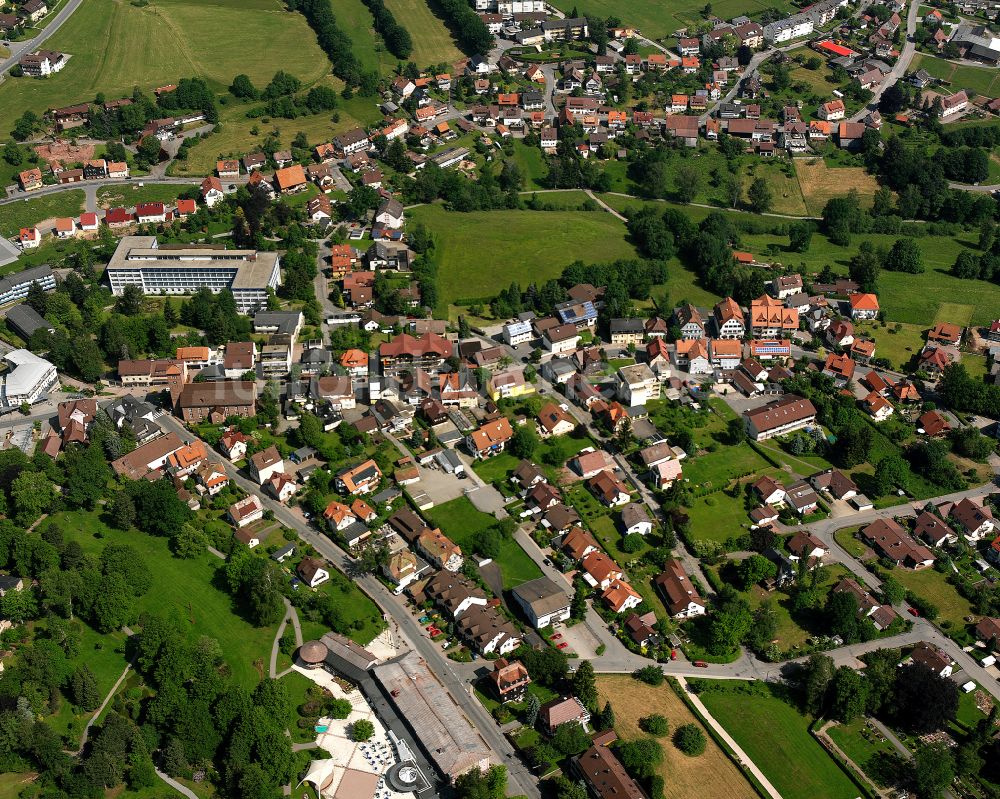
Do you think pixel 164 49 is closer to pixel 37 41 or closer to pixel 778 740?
pixel 37 41

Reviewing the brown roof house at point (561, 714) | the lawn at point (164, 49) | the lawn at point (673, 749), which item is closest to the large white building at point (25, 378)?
the brown roof house at point (561, 714)

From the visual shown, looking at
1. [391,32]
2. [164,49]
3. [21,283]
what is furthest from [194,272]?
[391,32]

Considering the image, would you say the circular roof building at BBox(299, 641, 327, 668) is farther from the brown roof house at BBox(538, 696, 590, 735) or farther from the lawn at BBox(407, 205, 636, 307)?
the lawn at BBox(407, 205, 636, 307)

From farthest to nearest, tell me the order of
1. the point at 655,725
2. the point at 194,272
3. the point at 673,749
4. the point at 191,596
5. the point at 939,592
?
the point at 194,272 → the point at 939,592 → the point at 191,596 → the point at 655,725 → the point at 673,749

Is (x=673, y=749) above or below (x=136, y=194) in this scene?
below

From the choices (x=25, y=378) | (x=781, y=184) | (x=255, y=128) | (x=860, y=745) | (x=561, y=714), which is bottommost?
(x=860, y=745)

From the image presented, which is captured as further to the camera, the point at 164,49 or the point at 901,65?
the point at 901,65

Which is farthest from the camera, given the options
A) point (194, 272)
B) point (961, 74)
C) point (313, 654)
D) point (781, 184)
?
point (961, 74)
